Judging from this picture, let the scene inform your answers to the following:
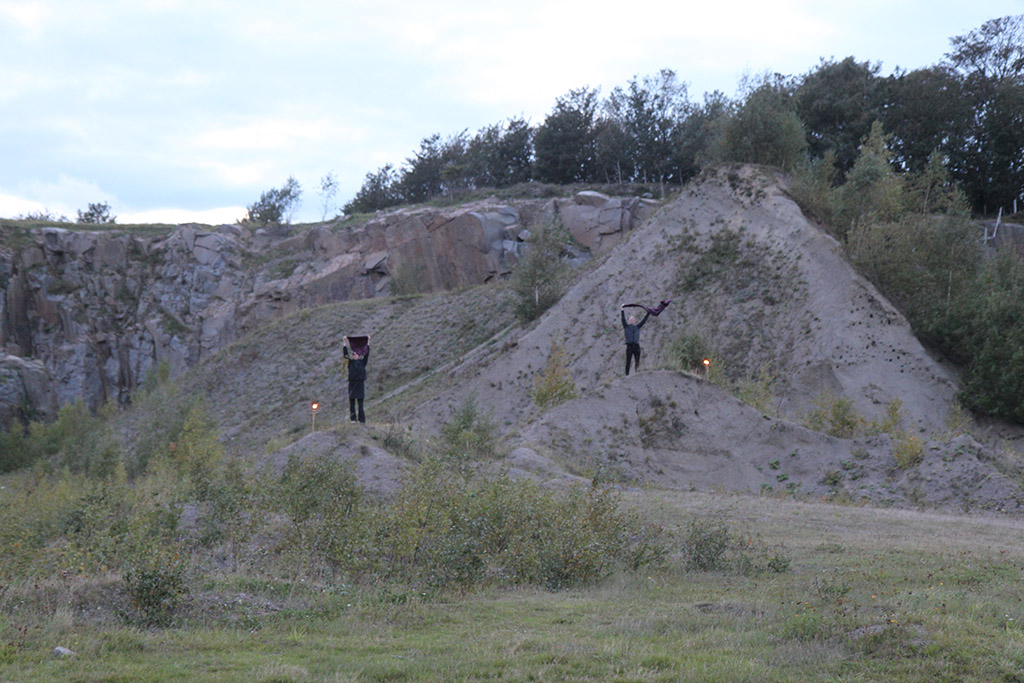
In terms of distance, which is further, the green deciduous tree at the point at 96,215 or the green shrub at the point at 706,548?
the green deciduous tree at the point at 96,215

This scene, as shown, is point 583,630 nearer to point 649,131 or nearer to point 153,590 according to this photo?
point 153,590

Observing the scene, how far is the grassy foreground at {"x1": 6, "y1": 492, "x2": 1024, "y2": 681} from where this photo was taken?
587cm

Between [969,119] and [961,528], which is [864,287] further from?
[969,119]

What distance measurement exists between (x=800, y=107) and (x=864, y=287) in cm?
2802

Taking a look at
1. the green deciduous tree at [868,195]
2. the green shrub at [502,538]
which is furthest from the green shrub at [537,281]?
the green shrub at [502,538]

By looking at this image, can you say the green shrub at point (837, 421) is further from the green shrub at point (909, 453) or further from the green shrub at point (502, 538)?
the green shrub at point (502, 538)

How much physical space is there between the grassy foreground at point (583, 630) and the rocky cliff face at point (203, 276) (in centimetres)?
4660

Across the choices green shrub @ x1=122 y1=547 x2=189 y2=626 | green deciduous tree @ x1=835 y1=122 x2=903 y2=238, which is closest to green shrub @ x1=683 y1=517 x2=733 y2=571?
→ green shrub @ x1=122 y1=547 x2=189 y2=626

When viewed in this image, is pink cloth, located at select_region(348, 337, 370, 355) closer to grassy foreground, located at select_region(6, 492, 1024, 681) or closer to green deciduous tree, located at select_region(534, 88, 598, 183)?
grassy foreground, located at select_region(6, 492, 1024, 681)

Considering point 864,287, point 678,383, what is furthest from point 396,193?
point 678,383

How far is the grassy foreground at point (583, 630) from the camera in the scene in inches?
231

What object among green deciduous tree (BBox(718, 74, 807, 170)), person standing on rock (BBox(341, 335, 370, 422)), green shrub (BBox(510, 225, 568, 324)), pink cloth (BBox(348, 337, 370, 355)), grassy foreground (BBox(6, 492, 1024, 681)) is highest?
green deciduous tree (BBox(718, 74, 807, 170))

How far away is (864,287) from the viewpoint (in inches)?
1222

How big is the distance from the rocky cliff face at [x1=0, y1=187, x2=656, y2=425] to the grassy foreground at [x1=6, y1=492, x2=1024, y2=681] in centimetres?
4660
